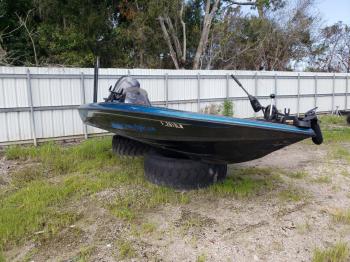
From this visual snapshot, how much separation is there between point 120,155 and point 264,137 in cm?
322

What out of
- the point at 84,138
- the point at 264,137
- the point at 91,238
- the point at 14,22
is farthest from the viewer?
the point at 14,22

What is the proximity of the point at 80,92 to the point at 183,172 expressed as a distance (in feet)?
16.1

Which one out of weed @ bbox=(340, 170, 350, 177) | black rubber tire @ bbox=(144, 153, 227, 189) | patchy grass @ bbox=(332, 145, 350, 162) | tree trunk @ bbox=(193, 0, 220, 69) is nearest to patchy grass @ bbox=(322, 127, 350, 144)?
patchy grass @ bbox=(332, 145, 350, 162)

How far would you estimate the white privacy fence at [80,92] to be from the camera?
7062 millimetres

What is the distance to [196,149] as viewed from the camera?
141 inches

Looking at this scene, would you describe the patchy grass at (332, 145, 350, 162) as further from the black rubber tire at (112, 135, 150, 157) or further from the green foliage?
the green foliage

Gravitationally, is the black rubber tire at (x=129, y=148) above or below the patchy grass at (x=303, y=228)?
above

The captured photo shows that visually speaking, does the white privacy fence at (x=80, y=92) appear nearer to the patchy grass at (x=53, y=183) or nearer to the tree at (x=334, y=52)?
the patchy grass at (x=53, y=183)

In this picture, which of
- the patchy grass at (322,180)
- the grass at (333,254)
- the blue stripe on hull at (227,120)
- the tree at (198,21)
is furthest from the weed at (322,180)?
the tree at (198,21)

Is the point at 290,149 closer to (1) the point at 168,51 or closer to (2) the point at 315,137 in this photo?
(2) the point at 315,137

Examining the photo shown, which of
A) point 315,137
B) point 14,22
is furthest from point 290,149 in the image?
point 14,22

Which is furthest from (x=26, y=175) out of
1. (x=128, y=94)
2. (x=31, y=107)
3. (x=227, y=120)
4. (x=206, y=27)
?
(x=206, y=27)

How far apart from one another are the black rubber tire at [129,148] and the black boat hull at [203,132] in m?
1.62

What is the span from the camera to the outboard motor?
4.61m
